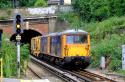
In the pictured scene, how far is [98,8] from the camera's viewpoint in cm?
5688

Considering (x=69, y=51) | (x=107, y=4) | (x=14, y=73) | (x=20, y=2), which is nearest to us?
(x=14, y=73)

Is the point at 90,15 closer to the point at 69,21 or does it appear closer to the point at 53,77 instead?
the point at 69,21

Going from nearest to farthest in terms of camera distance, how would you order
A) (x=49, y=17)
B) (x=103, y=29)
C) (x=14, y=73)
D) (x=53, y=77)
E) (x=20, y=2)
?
(x=14, y=73) < (x=53, y=77) < (x=103, y=29) < (x=49, y=17) < (x=20, y=2)

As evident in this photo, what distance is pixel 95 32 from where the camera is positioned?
143 ft

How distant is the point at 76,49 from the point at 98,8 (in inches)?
1002

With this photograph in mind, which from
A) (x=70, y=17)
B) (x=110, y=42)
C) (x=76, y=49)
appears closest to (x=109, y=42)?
(x=110, y=42)

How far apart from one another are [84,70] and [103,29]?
36.0 ft

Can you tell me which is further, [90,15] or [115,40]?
[90,15]

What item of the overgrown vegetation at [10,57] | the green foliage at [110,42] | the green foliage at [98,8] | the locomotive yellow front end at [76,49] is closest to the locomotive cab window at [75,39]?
the locomotive yellow front end at [76,49]

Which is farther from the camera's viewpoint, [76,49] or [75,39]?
[75,39]

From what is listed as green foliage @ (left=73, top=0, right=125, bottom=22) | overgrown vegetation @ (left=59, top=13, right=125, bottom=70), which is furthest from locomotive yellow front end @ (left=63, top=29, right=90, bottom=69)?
green foliage @ (left=73, top=0, right=125, bottom=22)

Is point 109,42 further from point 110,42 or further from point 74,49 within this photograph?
point 74,49

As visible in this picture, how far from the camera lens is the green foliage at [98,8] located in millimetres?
53344

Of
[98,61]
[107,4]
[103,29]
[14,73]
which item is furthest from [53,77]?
[107,4]
